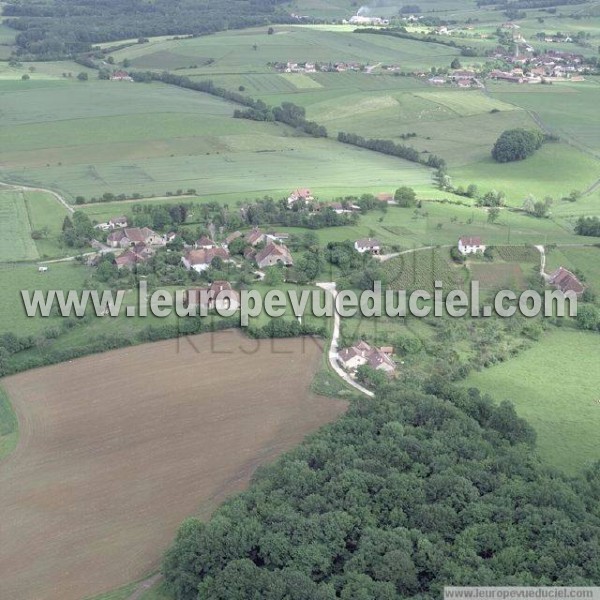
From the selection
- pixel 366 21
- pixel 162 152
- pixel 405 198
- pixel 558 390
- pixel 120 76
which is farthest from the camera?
pixel 366 21

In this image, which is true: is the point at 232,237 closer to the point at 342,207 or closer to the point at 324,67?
the point at 342,207

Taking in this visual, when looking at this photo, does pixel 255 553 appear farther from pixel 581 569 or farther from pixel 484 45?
pixel 484 45

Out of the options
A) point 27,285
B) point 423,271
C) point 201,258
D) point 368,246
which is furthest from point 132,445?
point 368,246

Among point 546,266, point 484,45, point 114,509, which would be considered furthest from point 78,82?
point 114,509

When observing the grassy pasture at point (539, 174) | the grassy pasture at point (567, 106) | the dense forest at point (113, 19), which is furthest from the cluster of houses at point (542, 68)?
the dense forest at point (113, 19)

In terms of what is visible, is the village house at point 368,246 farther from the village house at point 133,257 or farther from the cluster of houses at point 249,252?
the village house at point 133,257

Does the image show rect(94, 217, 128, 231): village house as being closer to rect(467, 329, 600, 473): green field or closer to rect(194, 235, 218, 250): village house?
rect(194, 235, 218, 250): village house
